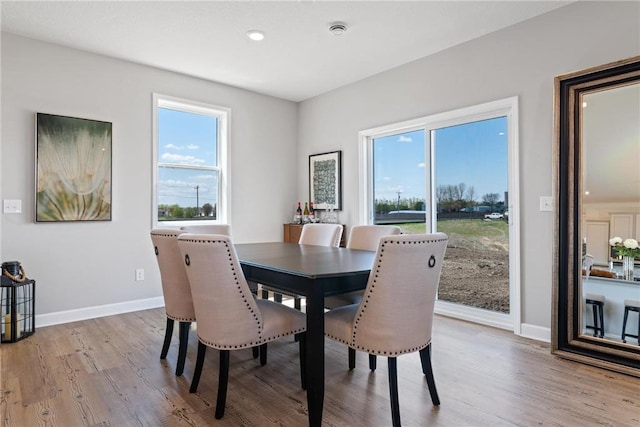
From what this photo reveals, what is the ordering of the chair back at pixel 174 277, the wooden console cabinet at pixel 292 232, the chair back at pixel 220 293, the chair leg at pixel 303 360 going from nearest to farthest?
1. the chair back at pixel 220 293
2. the chair leg at pixel 303 360
3. the chair back at pixel 174 277
4. the wooden console cabinet at pixel 292 232

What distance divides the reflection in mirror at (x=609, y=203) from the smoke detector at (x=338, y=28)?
1909mm

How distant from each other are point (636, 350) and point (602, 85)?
178cm

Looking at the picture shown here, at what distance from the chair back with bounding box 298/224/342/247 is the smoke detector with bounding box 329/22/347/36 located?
1.67 metres

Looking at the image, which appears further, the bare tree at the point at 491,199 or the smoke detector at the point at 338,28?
the bare tree at the point at 491,199

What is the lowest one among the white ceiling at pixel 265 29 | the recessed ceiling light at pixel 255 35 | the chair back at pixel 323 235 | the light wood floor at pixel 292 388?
the light wood floor at pixel 292 388

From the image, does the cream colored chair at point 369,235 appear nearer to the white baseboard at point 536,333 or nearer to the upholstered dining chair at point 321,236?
the upholstered dining chair at point 321,236

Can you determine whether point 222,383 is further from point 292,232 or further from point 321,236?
point 292,232

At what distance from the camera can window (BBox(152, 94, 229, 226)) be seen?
4281 mm

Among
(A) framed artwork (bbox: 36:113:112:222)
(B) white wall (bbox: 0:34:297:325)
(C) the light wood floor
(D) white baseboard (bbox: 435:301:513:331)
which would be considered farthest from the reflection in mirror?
(A) framed artwork (bbox: 36:113:112:222)

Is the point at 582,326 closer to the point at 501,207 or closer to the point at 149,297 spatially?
the point at 501,207

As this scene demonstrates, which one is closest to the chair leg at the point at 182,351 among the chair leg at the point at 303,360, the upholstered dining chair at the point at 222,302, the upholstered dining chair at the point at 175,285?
the upholstered dining chair at the point at 175,285

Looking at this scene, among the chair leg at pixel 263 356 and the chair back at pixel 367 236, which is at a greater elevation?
the chair back at pixel 367 236

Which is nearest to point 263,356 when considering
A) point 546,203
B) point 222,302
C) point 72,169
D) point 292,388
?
point 292,388

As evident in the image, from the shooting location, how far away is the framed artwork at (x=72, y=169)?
135 inches
